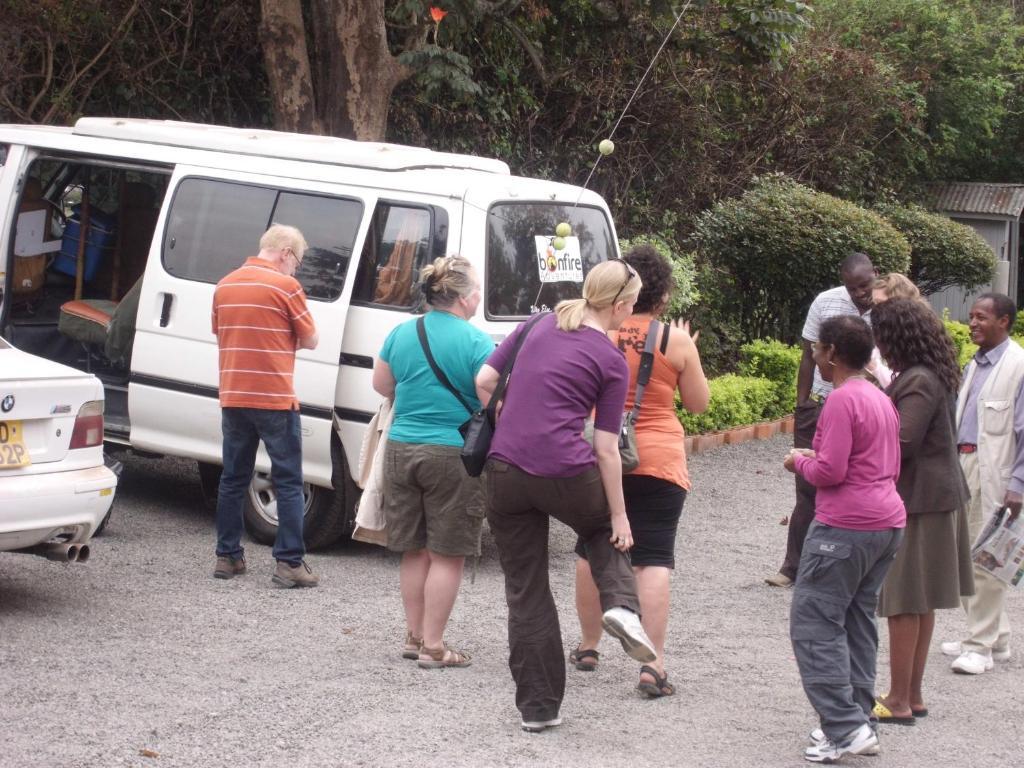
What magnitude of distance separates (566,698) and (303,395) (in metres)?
2.66

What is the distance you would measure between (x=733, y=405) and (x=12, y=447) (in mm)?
7797

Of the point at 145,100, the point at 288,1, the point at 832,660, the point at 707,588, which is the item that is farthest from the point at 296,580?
the point at 145,100

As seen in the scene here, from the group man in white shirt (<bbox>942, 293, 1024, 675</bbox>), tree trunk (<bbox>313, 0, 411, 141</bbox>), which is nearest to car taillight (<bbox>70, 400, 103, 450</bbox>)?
man in white shirt (<bbox>942, 293, 1024, 675</bbox>)

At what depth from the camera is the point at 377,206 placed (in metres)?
7.40

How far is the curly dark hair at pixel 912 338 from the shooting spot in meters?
5.43

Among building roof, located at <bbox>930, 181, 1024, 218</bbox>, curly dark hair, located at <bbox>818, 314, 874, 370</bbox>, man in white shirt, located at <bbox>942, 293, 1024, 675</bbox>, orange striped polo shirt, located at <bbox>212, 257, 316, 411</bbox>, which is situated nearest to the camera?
curly dark hair, located at <bbox>818, 314, 874, 370</bbox>

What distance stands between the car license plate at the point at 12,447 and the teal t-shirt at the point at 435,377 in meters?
1.67

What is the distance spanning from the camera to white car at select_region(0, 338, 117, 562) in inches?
238

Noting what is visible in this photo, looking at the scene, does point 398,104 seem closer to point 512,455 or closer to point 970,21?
point 512,455

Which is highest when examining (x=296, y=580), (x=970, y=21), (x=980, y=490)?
(x=970, y=21)

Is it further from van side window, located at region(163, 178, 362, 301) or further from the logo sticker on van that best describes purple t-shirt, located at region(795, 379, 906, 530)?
van side window, located at region(163, 178, 362, 301)

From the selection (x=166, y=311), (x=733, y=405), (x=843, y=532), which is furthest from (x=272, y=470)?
(x=733, y=405)

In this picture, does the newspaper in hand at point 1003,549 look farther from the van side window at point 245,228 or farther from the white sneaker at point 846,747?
the van side window at point 245,228

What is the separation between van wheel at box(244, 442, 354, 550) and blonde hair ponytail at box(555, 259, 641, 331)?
2829 millimetres
